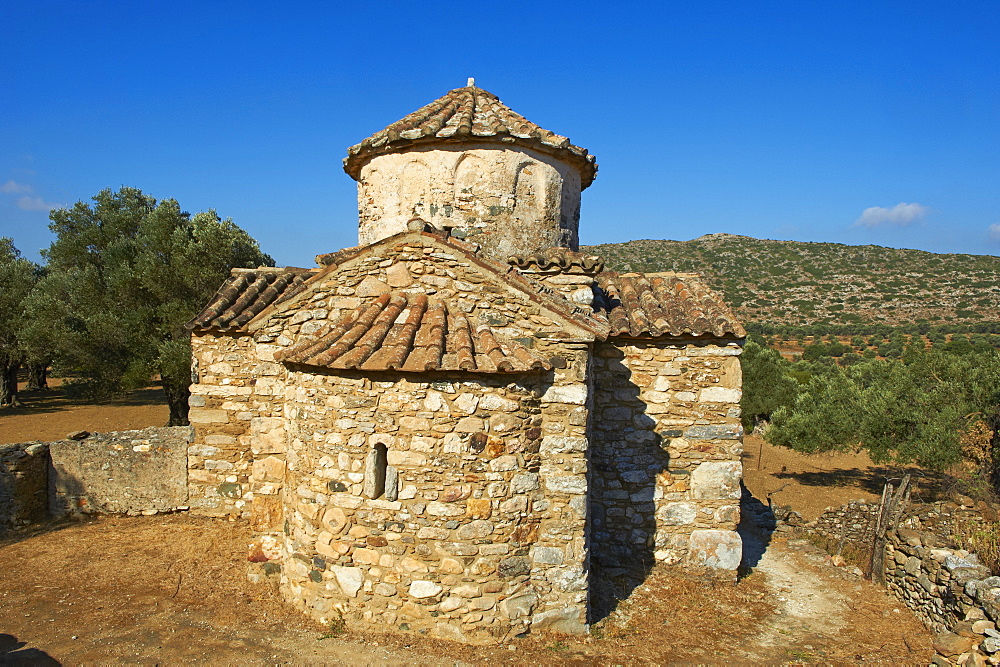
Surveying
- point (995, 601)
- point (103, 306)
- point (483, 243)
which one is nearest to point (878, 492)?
point (995, 601)

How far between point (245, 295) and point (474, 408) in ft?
16.4

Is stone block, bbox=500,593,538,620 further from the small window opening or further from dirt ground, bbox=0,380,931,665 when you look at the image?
the small window opening

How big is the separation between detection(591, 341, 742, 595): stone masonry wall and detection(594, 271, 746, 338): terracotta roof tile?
0.25 meters

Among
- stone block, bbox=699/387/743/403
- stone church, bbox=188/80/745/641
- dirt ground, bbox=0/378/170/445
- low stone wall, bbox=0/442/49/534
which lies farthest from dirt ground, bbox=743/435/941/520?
dirt ground, bbox=0/378/170/445

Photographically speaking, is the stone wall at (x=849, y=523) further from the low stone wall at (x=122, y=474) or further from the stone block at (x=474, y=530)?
the low stone wall at (x=122, y=474)

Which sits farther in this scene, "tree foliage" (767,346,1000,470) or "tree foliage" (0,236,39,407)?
"tree foliage" (0,236,39,407)

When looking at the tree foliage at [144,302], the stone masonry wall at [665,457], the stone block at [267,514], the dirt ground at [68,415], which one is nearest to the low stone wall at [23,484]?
the stone block at [267,514]

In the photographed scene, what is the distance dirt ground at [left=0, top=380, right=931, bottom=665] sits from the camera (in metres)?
Answer: 5.27

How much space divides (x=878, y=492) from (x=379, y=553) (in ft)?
44.7

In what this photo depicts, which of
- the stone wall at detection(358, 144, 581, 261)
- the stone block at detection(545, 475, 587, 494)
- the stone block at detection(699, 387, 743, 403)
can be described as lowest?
the stone block at detection(545, 475, 587, 494)

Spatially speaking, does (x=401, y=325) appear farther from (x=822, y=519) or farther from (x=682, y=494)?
(x=822, y=519)

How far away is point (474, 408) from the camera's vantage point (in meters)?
5.32

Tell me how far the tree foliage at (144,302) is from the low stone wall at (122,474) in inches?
201

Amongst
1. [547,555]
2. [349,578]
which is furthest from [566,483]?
[349,578]
